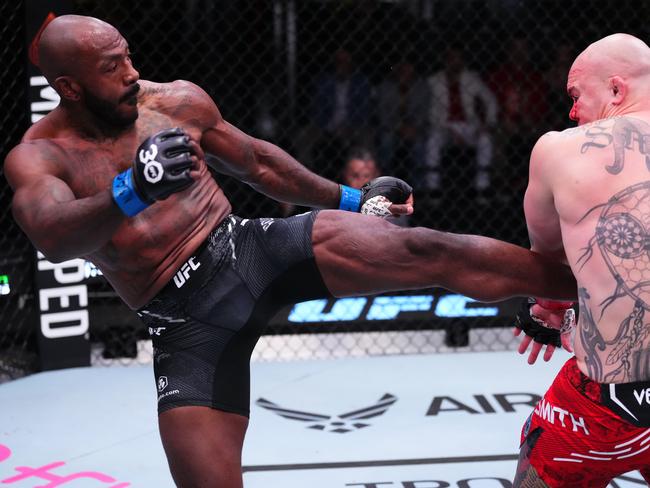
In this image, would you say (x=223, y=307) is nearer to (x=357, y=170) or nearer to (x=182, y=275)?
(x=182, y=275)

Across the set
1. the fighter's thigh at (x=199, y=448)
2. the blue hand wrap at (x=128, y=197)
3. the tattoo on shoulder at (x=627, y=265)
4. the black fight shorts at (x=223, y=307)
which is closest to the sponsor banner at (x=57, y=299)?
the black fight shorts at (x=223, y=307)

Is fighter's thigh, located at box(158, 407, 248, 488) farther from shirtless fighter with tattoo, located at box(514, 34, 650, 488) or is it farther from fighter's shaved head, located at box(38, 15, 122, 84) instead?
fighter's shaved head, located at box(38, 15, 122, 84)

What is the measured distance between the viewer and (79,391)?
3.73 m

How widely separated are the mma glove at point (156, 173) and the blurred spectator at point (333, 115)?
2.66m

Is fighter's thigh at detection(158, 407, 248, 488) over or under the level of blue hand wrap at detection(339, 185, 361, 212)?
under

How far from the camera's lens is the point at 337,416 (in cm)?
335

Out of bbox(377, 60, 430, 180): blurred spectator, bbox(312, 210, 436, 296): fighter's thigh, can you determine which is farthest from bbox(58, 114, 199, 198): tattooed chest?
bbox(377, 60, 430, 180): blurred spectator

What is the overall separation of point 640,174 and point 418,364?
7.92 feet

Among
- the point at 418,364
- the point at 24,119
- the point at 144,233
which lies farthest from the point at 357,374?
the point at 144,233

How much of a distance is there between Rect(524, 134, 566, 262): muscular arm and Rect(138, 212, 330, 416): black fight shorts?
0.46m

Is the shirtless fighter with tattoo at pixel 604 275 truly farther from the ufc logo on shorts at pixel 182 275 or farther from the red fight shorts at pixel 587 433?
the ufc logo on shorts at pixel 182 275

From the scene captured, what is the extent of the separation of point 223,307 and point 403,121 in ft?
8.71

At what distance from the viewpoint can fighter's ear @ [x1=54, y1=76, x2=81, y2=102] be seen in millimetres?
1964

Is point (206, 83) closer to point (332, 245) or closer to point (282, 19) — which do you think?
point (282, 19)
